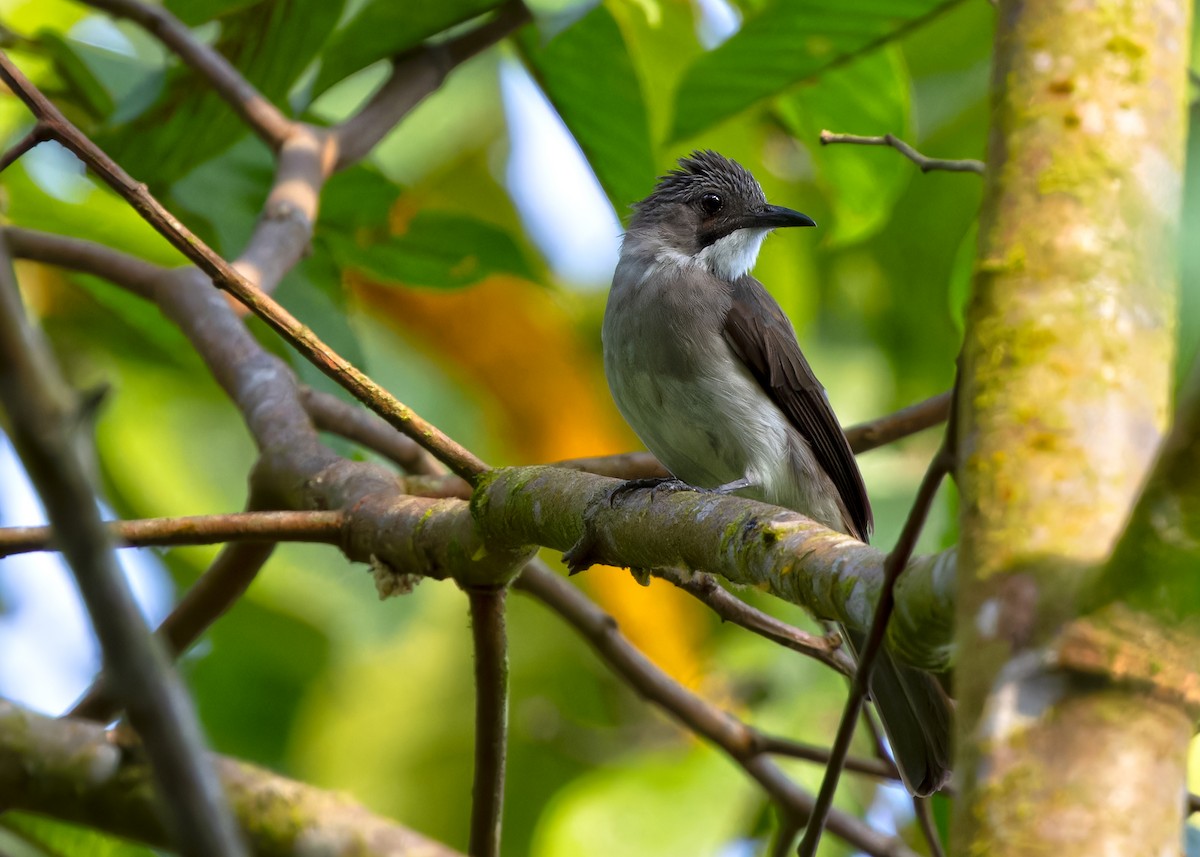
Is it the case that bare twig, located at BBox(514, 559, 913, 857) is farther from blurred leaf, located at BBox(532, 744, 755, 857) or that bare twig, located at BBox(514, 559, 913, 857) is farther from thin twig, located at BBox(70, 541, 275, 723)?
thin twig, located at BBox(70, 541, 275, 723)

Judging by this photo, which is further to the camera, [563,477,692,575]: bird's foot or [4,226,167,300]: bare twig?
[4,226,167,300]: bare twig

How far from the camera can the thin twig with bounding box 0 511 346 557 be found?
8.00 ft

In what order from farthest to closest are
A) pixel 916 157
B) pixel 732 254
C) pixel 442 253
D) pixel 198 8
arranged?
pixel 732 254, pixel 442 253, pixel 198 8, pixel 916 157

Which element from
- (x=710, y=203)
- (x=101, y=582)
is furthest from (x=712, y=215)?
(x=101, y=582)

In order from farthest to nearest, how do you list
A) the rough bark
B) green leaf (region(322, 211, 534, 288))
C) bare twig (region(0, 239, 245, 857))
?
green leaf (region(322, 211, 534, 288)) → the rough bark → bare twig (region(0, 239, 245, 857))

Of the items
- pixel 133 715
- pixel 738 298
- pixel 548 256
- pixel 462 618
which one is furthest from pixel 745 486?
pixel 133 715

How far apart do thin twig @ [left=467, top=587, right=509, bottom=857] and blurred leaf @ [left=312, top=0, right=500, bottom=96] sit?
5.97 feet

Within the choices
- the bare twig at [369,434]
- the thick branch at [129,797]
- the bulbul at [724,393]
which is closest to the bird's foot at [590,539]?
the thick branch at [129,797]

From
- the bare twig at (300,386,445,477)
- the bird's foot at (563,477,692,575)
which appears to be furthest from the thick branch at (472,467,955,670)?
the bare twig at (300,386,445,477)

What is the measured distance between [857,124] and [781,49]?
1.39ft

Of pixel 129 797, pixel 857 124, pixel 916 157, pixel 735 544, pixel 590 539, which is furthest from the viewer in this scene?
→ pixel 857 124

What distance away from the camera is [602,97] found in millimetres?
4164

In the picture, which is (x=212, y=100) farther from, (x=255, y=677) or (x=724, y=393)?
(x=255, y=677)

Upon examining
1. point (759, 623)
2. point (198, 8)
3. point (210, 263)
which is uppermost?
point (198, 8)
